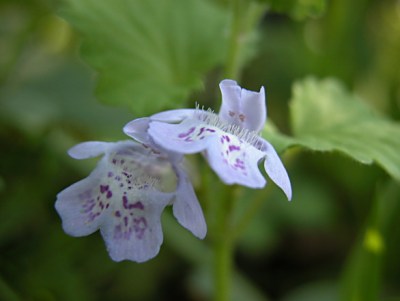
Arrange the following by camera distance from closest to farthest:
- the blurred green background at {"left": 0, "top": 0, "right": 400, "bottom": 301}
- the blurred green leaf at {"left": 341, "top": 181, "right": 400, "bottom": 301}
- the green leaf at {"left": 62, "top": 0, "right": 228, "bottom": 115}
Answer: the green leaf at {"left": 62, "top": 0, "right": 228, "bottom": 115} → the blurred green leaf at {"left": 341, "top": 181, "right": 400, "bottom": 301} → the blurred green background at {"left": 0, "top": 0, "right": 400, "bottom": 301}

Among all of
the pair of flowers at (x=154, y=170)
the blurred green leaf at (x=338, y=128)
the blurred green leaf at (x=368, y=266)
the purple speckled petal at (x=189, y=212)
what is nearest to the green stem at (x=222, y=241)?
the blurred green leaf at (x=338, y=128)

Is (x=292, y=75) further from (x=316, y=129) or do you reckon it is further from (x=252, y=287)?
(x=316, y=129)

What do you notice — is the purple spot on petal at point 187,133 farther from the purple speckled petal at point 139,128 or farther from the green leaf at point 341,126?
the green leaf at point 341,126

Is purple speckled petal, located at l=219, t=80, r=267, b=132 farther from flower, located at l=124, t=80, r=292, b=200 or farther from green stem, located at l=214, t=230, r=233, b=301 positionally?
green stem, located at l=214, t=230, r=233, b=301

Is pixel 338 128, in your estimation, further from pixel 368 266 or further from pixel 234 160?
pixel 234 160

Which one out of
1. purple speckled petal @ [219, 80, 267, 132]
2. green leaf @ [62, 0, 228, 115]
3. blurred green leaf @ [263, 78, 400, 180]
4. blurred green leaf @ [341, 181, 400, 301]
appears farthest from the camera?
blurred green leaf @ [341, 181, 400, 301]

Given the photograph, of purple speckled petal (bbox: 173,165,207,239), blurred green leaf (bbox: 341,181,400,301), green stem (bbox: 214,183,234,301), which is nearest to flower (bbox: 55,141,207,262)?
purple speckled petal (bbox: 173,165,207,239)

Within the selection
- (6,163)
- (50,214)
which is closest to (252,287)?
(50,214)

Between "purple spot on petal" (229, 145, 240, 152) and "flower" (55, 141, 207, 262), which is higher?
"purple spot on petal" (229, 145, 240, 152)
